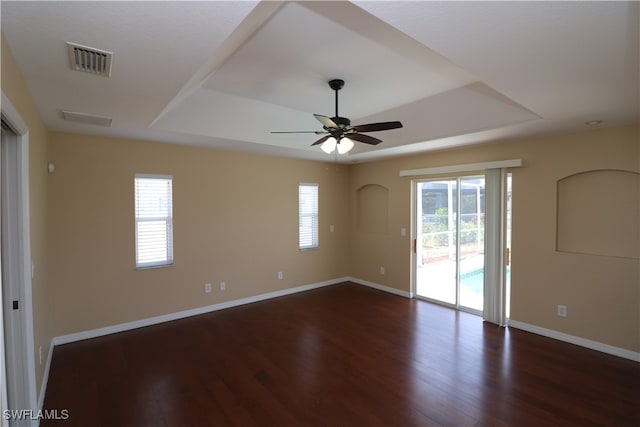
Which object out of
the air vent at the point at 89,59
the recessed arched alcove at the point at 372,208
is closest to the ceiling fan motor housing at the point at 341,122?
the air vent at the point at 89,59

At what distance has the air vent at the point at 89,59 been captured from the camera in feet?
5.63

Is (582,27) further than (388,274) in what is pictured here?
No

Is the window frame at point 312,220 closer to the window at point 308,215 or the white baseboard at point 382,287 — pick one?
the window at point 308,215

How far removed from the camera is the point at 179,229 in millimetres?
4520

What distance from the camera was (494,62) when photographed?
6.25 feet

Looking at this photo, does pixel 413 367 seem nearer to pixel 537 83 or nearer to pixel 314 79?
pixel 537 83

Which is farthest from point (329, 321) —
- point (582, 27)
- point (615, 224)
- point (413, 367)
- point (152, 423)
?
point (582, 27)

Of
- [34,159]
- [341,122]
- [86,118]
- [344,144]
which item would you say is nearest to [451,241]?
[344,144]

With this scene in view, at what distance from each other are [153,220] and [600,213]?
5.62m

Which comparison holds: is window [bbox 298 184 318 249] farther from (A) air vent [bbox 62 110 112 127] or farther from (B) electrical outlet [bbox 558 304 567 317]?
(B) electrical outlet [bbox 558 304 567 317]

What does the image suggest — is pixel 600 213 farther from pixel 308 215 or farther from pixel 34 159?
pixel 34 159

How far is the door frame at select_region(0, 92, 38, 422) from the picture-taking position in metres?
2.10

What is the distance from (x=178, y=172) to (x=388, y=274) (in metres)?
4.04

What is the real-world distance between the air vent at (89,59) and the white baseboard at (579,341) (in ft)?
17.0
